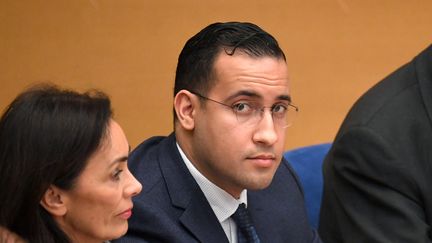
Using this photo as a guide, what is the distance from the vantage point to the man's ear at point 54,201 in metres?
1.60

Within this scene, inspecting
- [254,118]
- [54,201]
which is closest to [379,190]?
[254,118]


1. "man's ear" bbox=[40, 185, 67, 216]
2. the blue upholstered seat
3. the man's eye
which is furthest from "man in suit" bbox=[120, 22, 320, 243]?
the blue upholstered seat

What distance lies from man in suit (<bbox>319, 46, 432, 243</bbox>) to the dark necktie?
338 mm

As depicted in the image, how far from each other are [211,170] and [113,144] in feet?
1.39

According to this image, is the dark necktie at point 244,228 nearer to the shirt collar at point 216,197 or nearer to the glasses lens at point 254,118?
the shirt collar at point 216,197

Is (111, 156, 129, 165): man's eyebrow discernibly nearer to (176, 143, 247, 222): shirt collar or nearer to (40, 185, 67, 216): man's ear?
(40, 185, 67, 216): man's ear

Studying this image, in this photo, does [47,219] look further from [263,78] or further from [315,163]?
[315,163]

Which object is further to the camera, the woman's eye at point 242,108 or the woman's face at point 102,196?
the woman's eye at point 242,108

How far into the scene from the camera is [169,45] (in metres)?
3.48

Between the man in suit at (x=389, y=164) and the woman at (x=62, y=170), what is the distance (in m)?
0.75

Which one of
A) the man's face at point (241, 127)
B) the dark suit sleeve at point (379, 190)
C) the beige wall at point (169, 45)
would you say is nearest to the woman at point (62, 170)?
the man's face at point (241, 127)

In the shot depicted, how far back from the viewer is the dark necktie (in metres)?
2.07

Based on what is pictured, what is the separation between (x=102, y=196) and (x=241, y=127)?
1.52 ft

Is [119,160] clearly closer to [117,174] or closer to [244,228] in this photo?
[117,174]
